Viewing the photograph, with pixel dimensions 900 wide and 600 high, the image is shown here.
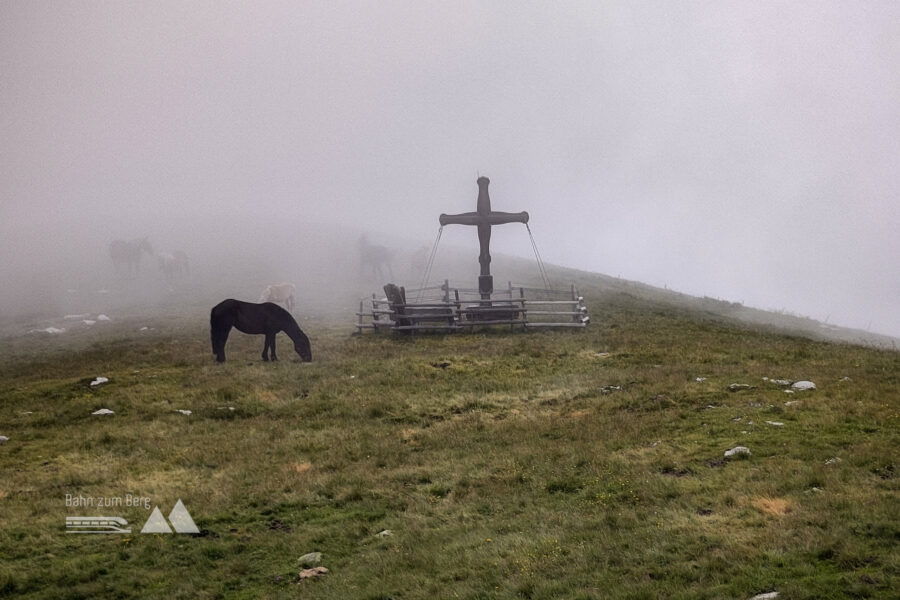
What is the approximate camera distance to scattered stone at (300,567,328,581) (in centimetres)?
A: 812

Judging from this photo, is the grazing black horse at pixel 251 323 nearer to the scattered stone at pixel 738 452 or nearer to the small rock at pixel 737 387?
the small rock at pixel 737 387

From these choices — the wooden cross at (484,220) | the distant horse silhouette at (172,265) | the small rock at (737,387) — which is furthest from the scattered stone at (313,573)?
the distant horse silhouette at (172,265)

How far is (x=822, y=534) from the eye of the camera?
7266 mm

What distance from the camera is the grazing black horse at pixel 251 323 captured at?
21859 millimetres

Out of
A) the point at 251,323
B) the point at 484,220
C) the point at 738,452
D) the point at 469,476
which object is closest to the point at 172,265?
the point at 484,220

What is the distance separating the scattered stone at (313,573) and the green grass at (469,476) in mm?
143

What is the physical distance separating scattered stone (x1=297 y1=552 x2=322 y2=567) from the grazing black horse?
1412 cm

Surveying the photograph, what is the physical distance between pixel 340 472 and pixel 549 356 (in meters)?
12.2

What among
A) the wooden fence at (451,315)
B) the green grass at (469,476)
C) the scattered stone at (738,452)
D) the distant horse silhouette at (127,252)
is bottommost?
the green grass at (469,476)

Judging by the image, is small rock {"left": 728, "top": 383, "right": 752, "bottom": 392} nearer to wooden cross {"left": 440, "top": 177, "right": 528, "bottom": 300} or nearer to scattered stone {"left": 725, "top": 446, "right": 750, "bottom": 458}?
scattered stone {"left": 725, "top": 446, "right": 750, "bottom": 458}

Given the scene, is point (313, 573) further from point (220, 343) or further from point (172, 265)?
point (172, 265)

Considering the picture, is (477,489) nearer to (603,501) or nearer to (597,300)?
(603,501)

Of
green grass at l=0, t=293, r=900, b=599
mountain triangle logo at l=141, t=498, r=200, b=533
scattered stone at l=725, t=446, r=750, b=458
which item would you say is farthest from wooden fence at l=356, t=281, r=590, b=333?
mountain triangle logo at l=141, t=498, r=200, b=533

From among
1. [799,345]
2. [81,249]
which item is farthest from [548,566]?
[81,249]
